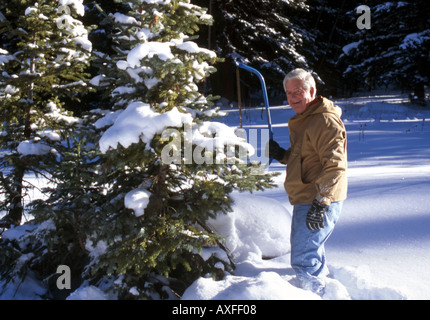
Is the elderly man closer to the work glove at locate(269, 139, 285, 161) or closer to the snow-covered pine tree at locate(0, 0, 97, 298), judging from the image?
the work glove at locate(269, 139, 285, 161)

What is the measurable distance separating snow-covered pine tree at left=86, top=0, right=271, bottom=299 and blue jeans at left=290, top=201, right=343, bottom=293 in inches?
20.3

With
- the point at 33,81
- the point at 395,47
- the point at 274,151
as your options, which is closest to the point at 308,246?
the point at 274,151

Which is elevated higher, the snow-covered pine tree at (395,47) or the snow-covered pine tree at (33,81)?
the snow-covered pine tree at (395,47)

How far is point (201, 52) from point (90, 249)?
7.82 feet

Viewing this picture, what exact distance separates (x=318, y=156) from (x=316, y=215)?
0.46m

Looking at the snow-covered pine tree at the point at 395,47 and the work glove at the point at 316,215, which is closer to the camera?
the work glove at the point at 316,215

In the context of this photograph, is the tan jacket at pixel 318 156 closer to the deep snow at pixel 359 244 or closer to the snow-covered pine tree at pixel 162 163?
the snow-covered pine tree at pixel 162 163

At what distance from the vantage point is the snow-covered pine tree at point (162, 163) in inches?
112

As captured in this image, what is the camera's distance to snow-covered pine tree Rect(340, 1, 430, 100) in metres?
17.2

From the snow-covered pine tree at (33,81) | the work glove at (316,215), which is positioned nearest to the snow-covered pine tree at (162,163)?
the work glove at (316,215)

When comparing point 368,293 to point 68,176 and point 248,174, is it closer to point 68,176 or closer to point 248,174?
point 248,174

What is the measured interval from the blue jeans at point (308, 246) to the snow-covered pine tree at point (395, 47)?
1722cm

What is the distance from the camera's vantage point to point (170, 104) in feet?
10.4
